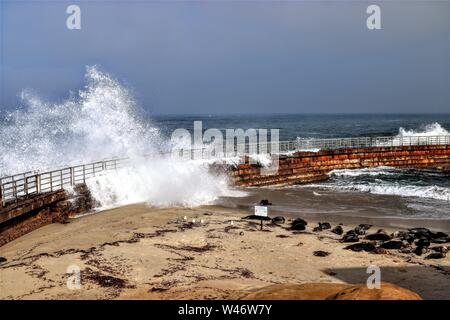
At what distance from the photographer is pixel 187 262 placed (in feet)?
37.3

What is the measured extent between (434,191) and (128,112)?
20877 millimetres

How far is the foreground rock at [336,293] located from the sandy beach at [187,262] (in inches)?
48.6

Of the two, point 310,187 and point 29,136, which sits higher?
point 29,136

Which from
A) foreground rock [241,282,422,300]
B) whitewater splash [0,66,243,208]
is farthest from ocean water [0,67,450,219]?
foreground rock [241,282,422,300]

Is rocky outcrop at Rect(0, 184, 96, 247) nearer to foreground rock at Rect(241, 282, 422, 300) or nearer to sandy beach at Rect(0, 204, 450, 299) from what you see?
sandy beach at Rect(0, 204, 450, 299)

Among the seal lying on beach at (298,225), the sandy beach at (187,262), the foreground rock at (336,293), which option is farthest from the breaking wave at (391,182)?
the foreground rock at (336,293)

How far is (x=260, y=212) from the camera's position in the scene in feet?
48.8

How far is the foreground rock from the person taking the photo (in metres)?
5.58

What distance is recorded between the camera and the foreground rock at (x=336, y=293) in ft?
18.3

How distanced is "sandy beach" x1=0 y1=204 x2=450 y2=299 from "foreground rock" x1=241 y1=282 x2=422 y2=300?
1234mm

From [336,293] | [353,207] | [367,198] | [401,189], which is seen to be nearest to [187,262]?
[336,293]
